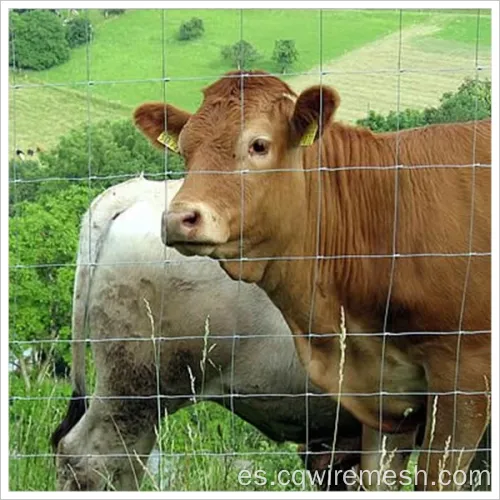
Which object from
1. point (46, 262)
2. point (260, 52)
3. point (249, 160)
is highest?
point (260, 52)

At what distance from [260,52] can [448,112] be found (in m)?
1.30

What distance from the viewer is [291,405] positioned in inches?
254

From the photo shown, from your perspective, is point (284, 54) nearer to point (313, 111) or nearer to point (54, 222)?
point (54, 222)

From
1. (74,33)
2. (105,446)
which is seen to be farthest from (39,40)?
(105,446)

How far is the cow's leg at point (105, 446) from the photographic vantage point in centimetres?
651

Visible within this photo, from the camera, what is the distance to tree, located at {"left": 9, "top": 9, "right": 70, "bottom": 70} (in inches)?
284

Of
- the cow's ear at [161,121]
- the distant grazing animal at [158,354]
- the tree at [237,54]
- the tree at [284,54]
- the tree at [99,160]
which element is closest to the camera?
the cow's ear at [161,121]

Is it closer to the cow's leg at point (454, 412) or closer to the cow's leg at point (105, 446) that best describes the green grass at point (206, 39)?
the cow's leg at point (105, 446)

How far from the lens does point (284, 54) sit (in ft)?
26.6

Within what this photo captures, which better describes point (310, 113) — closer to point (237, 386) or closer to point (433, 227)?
point (433, 227)

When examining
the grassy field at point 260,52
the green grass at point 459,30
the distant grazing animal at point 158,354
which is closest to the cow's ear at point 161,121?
the distant grazing animal at point 158,354

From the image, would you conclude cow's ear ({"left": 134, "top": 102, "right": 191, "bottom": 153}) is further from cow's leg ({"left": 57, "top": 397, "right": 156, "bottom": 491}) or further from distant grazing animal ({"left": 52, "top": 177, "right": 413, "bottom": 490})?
cow's leg ({"left": 57, "top": 397, "right": 156, "bottom": 491})

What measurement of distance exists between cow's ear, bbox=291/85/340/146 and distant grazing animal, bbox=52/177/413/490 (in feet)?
4.07

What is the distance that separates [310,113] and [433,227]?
71 cm
